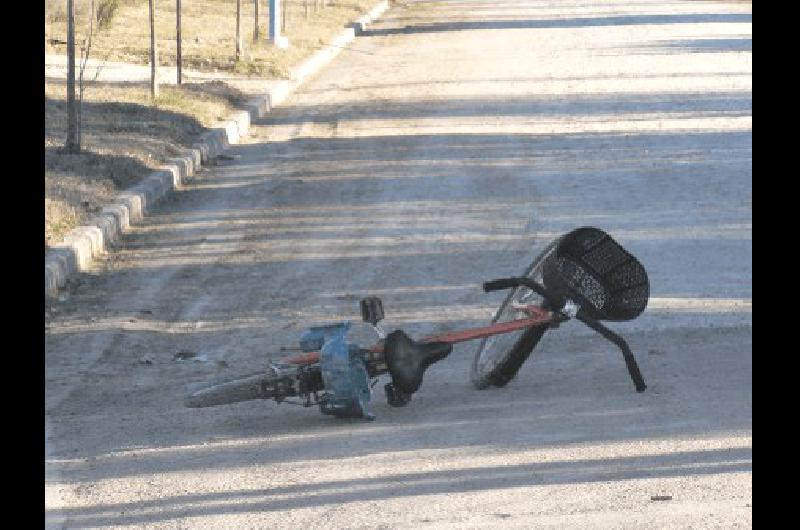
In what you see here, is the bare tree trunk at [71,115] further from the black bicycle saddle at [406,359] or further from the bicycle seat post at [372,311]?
the black bicycle saddle at [406,359]

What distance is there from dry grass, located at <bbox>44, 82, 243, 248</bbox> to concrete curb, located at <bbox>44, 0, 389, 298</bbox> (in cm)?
12

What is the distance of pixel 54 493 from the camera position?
612 centimetres

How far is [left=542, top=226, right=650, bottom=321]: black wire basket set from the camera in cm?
752

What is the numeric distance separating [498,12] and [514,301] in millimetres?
29978

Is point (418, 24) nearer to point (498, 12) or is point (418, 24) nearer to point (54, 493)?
point (498, 12)

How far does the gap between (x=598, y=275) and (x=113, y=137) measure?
8.73 metres

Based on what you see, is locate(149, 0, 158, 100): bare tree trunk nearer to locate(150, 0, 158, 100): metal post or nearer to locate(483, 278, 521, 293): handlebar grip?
locate(150, 0, 158, 100): metal post

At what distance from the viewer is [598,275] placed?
7.63m

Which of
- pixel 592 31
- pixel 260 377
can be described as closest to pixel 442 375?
pixel 260 377

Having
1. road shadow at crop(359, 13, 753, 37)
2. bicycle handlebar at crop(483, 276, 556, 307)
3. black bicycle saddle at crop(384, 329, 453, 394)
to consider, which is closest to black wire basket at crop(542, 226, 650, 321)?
bicycle handlebar at crop(483, 276, 556, 307)

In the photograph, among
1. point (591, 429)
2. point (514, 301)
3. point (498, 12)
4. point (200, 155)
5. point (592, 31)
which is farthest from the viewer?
point (498, 12)

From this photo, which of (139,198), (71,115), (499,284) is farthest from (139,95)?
(499,284)

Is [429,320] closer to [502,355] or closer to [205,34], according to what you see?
[502,355]

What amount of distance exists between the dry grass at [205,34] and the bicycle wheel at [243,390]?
15.7 m
